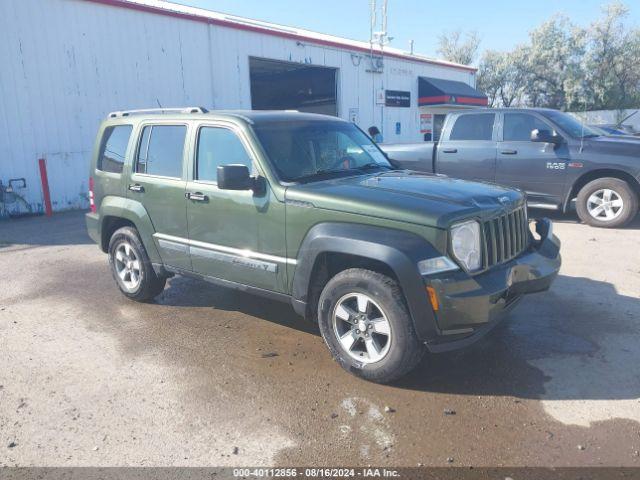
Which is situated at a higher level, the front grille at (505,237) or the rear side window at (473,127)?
the rear side window at (473,127)

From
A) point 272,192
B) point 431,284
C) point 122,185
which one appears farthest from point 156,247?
point 431,284

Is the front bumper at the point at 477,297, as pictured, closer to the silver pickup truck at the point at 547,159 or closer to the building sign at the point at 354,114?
the silver pickup truck at the point at 547,159

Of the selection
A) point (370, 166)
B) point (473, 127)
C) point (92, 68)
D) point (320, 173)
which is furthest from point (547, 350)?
point (92, 68)

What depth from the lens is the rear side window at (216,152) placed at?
4.28 meters

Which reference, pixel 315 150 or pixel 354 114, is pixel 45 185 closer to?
pixel 315 150

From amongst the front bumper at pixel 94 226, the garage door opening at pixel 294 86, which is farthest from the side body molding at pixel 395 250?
the garage door opening at pixel 294 86

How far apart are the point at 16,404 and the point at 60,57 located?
35.0ft

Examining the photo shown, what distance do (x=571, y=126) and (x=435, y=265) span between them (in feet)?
22.0

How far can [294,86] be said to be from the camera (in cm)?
2248

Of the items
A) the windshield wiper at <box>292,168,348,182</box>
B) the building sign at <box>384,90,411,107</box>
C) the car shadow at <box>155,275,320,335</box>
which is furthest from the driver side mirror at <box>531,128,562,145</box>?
the building sign at <box>384,90,411,107</box>

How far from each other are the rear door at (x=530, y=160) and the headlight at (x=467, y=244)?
5780 millimetres

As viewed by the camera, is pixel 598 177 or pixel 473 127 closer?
pixel 598 177

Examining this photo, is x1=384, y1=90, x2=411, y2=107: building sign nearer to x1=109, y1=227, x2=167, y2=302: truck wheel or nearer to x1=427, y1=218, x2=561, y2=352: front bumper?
x1=109, y1=227, x2=167, y2=302: truck wheel

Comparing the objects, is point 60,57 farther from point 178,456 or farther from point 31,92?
point 178,456
